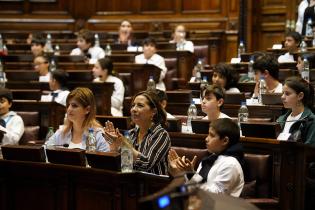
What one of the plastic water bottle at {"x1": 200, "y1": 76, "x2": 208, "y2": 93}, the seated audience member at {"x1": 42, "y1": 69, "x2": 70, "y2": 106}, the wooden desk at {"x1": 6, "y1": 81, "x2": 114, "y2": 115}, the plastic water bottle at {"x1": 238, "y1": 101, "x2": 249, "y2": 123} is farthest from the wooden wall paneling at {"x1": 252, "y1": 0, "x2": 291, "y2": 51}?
the plastic water bottle at {"x1": 238, "y1": 101, "x2": 249, "y2": 123}

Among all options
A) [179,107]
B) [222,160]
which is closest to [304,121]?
[222,160]

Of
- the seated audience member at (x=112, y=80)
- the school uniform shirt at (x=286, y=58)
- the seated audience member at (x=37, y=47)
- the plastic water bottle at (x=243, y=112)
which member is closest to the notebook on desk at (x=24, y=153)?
the plastic water bottle at (x=243, y=112)

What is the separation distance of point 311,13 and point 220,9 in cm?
277

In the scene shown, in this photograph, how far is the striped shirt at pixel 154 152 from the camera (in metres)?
4.23

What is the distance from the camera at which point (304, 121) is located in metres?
4.73

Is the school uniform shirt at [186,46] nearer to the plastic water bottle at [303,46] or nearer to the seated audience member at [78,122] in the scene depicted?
the plastic water bottle at [303,46]

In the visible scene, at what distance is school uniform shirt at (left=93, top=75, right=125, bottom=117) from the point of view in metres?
8.14

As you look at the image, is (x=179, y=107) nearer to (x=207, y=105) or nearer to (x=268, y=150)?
(x=207, y=105)

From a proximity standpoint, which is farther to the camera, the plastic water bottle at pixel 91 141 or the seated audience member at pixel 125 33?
the seated audience member at pixel 125 33

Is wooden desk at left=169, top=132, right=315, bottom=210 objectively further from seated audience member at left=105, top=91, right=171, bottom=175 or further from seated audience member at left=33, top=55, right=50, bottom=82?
seated audience member at left=33, top=55, right=50, bottom=82

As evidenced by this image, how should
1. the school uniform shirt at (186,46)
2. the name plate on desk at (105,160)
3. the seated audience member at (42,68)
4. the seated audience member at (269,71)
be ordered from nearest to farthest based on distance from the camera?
1. the name plate on desk at (105,160)
2. the seated audience member at (269,71)
3. the seated audience member at (42,68)
4. the school uniform shirt at (186,46)

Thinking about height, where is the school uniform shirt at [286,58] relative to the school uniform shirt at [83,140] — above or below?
above

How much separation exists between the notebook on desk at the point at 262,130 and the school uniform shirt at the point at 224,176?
84 centimetres

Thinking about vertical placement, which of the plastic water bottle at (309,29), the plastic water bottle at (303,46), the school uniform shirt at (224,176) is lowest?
the school uniform shirt at (224,176)
